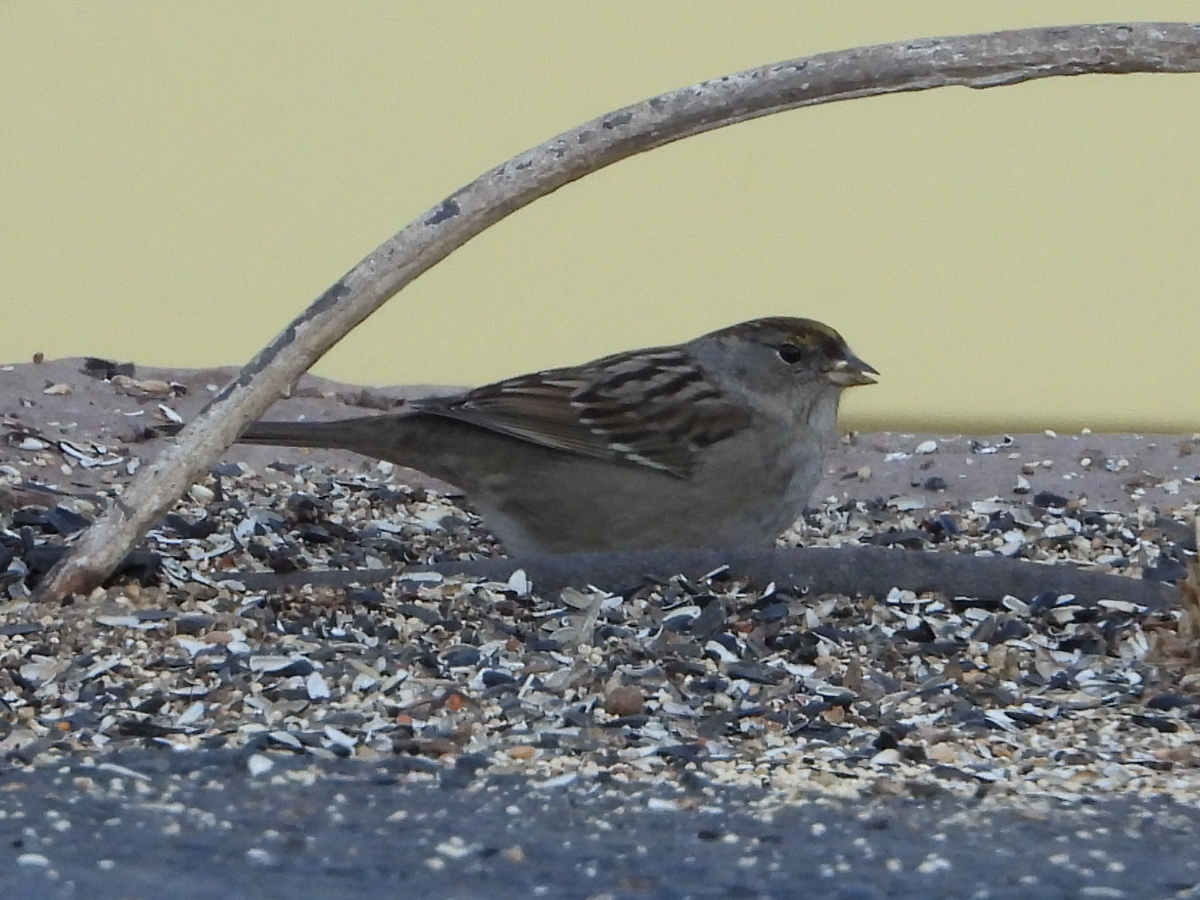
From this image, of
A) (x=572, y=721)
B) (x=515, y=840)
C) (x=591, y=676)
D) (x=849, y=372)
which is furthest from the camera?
(x=849, y=372)

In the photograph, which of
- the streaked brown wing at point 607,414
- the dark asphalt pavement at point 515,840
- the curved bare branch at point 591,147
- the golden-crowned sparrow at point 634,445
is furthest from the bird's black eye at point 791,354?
the dark asphalt pavement at point 515,840

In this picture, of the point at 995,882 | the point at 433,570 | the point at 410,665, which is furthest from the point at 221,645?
the point at 995,882

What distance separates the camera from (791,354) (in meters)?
4.20

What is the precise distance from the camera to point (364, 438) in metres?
4.02

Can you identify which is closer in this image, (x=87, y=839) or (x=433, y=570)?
(x=87, y=839)

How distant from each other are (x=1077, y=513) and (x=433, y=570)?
175 cm

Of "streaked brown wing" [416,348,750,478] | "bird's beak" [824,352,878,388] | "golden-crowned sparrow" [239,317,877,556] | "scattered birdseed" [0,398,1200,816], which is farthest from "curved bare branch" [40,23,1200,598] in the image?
"bird's beak" [824,352,878,388]

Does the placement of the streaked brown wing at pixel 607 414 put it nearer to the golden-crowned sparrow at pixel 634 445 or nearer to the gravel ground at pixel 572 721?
the golden-crowned sparrow at pixel 634 445

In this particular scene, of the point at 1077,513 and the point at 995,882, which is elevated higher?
the point at 1077,513

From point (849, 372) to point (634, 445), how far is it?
49cm

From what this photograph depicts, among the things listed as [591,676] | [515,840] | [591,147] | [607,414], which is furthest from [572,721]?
[607,414]

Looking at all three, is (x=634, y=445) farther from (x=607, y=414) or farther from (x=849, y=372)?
(x=849, y=372)

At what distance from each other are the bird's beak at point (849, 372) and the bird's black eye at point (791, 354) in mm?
69

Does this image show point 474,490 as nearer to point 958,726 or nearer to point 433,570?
point 433,570
